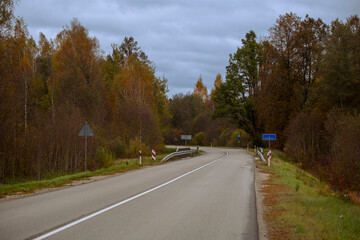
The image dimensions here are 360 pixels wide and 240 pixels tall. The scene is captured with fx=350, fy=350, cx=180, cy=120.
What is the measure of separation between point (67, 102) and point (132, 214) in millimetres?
25371

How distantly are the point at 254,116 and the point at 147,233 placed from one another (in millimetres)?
47078

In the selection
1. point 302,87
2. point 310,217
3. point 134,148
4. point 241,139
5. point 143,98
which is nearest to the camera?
point 310,217

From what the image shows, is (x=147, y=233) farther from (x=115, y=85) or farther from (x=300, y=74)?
(x=115, y=85)

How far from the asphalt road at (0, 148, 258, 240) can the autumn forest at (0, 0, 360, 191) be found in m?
7.69

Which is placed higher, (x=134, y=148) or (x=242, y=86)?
(x=242, y=86)

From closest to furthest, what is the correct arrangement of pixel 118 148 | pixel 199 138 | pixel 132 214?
pixel 132 214 → pixel 118 148 → pixel 199 138

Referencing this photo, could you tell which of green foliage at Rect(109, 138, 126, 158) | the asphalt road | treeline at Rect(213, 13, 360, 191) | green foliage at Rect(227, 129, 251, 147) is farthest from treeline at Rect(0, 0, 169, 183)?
green foliage at Rect(227, 129, 251, 147)

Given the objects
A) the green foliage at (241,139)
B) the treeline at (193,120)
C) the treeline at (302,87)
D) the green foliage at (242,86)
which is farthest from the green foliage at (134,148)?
the treeline at (193,120)

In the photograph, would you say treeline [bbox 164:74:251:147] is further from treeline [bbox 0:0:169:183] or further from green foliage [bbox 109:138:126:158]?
green foliage [bbox 109:138:126:158]

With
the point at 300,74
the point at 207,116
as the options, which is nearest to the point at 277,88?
the point at 300,74

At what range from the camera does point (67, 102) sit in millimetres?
31578

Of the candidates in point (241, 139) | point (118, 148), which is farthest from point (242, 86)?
point (118, 148)

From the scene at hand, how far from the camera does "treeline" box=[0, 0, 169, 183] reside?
18.4 metres

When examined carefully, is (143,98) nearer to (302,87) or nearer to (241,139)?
(302,87)
